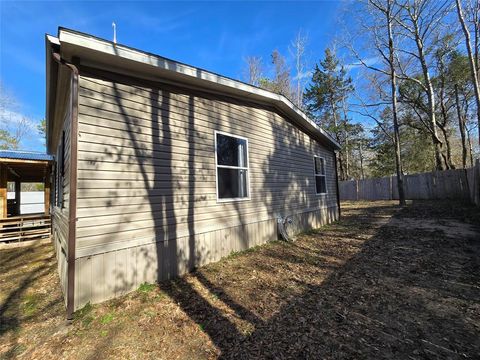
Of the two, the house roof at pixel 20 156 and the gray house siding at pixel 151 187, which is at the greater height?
the house roof at pixel 20 156

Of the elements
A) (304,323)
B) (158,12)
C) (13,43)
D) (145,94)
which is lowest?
(304,323)

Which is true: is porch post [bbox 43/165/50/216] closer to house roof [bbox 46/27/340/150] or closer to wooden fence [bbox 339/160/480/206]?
house roof [bbox 46/27/340/150]

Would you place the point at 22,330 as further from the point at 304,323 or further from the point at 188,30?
the point at 188,30

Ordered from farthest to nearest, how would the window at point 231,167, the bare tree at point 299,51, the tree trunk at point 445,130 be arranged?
1. the bare tree at point 299,51
2. the tree trunk at point 445,130
3. the window at point 231,167

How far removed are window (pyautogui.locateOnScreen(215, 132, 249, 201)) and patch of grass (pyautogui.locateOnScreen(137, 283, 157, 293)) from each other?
7.40 ft

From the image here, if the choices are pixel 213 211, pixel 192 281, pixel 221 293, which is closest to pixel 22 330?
pixel 192 281

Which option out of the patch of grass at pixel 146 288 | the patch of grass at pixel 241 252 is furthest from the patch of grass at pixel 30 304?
the patch of grass at pixel 241 252

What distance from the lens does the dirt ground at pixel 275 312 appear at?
270 cm

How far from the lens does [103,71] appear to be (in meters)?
4.14

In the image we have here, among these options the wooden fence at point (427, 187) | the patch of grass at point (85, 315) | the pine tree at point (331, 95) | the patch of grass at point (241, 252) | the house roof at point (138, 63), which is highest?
the pine tree at point (331, 95)

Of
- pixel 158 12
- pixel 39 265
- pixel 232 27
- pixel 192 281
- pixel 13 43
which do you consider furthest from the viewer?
pixel 232 27

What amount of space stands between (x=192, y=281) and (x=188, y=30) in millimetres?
9892

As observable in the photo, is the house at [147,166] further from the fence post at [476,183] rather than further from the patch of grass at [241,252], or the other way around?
the fence post at [476,183]

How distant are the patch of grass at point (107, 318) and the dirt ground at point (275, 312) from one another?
19 millimetres
